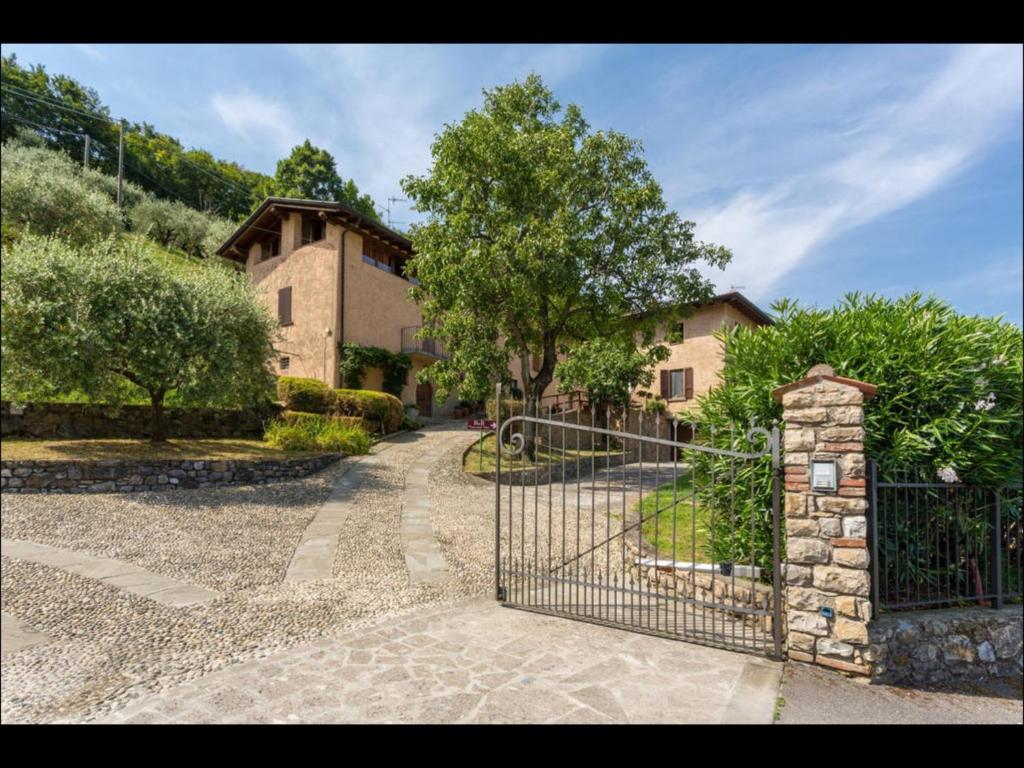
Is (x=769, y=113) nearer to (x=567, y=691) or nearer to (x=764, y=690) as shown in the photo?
(x=764, y=690)

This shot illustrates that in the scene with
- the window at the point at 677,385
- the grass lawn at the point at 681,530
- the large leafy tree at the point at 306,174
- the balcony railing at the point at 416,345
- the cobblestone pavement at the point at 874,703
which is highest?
the large leafy tree at the point at 306,174

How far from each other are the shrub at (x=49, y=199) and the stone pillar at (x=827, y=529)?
180 inches

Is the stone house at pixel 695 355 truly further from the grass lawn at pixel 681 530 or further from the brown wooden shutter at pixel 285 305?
the grass lawn at pixel 681 530

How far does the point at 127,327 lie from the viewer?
22.2ft

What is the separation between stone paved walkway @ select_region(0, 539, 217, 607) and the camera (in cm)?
349

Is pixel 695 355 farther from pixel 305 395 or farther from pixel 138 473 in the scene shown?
pixel 138 473

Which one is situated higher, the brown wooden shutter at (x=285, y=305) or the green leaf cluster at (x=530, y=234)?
the green leaf cluster at (x=530, y=234)

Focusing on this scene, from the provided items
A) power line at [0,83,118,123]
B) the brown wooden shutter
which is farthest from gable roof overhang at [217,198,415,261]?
the brown wooden shutter

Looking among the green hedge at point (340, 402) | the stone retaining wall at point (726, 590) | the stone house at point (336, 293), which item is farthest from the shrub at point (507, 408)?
the stone retaining wall at point (726, 590)

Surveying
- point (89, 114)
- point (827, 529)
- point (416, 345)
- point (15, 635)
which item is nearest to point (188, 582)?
point (15, 635)

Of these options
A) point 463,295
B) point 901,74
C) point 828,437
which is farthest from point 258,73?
point 463,295

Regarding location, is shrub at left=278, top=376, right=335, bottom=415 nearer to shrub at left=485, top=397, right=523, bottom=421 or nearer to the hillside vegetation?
shrub at left=485, top=397, right=523, bottom=421

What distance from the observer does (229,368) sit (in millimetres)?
8180

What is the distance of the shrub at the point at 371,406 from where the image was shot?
44.2 feet
